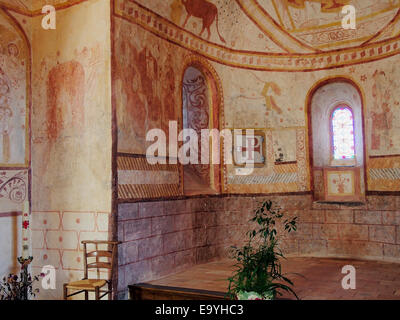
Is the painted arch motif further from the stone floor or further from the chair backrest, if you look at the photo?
the stone floor

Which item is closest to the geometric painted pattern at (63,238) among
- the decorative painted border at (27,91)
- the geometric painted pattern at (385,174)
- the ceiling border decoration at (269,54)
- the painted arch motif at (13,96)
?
the decorative painted border at (27,91)


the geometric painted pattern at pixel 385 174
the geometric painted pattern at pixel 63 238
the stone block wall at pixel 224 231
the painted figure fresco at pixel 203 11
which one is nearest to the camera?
the geometric painted pattern at pixel 63 238

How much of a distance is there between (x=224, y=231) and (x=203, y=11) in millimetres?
4822

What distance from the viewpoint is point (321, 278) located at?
723cm

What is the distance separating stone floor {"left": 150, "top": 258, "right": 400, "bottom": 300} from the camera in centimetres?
611

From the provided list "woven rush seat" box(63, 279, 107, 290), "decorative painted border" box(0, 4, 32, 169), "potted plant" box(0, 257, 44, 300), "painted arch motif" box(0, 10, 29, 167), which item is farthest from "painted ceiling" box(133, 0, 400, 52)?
"potted plant" box(0, 257, 44, 300)

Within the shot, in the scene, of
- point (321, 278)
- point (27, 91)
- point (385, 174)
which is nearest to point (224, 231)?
point (321, 278)

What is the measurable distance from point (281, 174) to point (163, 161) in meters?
3.39

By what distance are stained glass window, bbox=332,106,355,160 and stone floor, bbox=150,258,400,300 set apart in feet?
8.41

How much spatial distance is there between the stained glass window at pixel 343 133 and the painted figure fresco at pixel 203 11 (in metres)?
3.38

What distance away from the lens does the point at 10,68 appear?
6965 mm

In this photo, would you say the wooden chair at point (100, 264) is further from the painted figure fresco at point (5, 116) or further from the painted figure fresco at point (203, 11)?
the painted figure fresco at point (203, 11)

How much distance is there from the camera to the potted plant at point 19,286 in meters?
6.28
